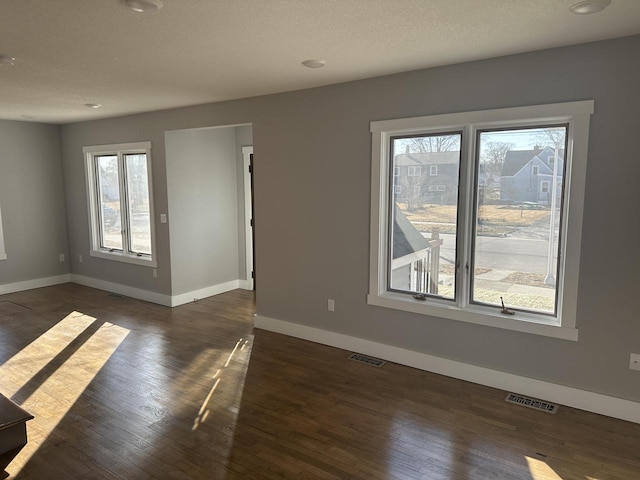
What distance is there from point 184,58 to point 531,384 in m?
3.58

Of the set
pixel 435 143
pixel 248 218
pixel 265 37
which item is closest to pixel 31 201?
pixel 248 218

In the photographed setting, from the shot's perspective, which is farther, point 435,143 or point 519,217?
point 435,143

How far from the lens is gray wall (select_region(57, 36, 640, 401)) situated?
114 inches

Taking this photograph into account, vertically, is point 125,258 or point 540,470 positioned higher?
point 125,258

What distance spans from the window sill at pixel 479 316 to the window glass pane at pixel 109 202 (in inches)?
174

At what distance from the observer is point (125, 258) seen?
636 cm

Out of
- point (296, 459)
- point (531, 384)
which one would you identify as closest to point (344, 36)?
point (296, 459)

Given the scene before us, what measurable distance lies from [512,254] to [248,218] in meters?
4.15

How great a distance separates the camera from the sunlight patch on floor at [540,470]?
7.99 feet

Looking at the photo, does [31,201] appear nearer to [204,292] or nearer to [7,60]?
[204,292]

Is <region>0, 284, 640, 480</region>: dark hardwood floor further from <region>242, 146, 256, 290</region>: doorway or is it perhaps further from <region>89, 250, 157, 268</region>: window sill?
<region>242, 146, 256, 290</region>: doorway

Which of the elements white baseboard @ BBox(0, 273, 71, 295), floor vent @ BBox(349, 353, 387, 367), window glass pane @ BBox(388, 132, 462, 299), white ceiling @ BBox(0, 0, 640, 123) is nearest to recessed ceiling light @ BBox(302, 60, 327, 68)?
white ceiling @ BBox(0, 0, 640, 123)

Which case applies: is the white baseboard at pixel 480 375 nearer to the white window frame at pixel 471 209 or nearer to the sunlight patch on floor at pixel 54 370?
the white window frame at pixel 471 209

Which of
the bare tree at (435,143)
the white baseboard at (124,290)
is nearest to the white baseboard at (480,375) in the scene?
the bare tree at (435,143)
